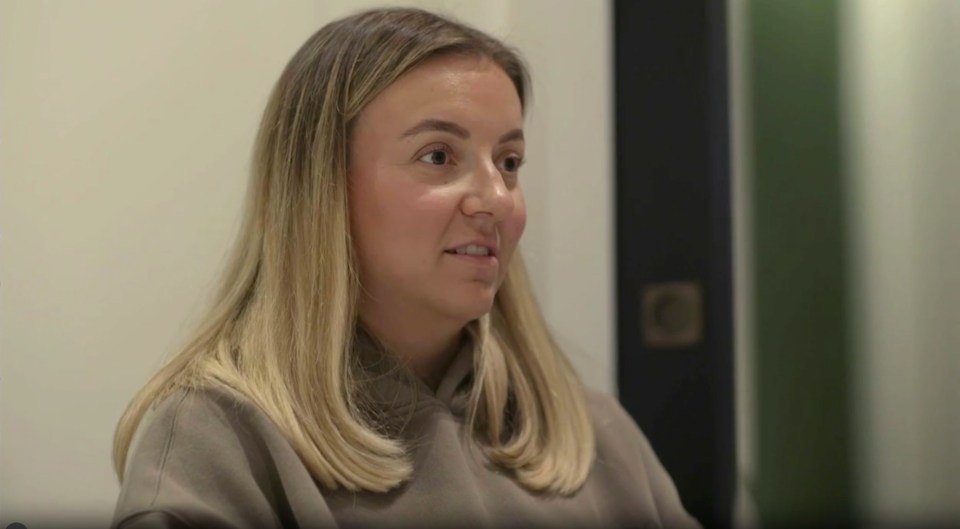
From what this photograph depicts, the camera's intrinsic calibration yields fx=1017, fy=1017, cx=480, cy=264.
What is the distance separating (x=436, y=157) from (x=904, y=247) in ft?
1.56

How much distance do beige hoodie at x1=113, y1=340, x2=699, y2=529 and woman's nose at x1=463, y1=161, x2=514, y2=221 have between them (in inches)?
7.2

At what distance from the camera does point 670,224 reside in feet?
3.79

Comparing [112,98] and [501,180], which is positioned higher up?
[112,98]

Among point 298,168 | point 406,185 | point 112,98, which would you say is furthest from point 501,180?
point 112,98

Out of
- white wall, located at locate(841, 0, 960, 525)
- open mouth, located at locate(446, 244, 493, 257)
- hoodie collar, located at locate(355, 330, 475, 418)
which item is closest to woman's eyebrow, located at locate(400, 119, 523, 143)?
open mouth, located at locate(446, 244, 493, 257)

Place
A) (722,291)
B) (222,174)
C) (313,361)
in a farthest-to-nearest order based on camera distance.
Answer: (222,174)
(722,291)
(313,361)

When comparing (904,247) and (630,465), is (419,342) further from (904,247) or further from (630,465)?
(904,247)

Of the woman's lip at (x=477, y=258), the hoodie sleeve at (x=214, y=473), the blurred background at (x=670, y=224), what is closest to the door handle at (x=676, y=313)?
the blurred background at (x=670, y=224)

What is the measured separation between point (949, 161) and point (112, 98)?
2.96 ft

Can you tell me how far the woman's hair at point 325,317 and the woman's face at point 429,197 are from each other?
2cm

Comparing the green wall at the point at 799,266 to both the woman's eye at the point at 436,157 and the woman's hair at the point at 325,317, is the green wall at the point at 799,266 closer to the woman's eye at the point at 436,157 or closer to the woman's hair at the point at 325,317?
the woman's hair at the point at 325,317

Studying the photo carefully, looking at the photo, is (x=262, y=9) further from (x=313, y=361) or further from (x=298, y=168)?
(x=313, y=361)

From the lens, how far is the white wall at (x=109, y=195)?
1131 mm

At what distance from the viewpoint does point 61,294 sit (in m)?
1.15
